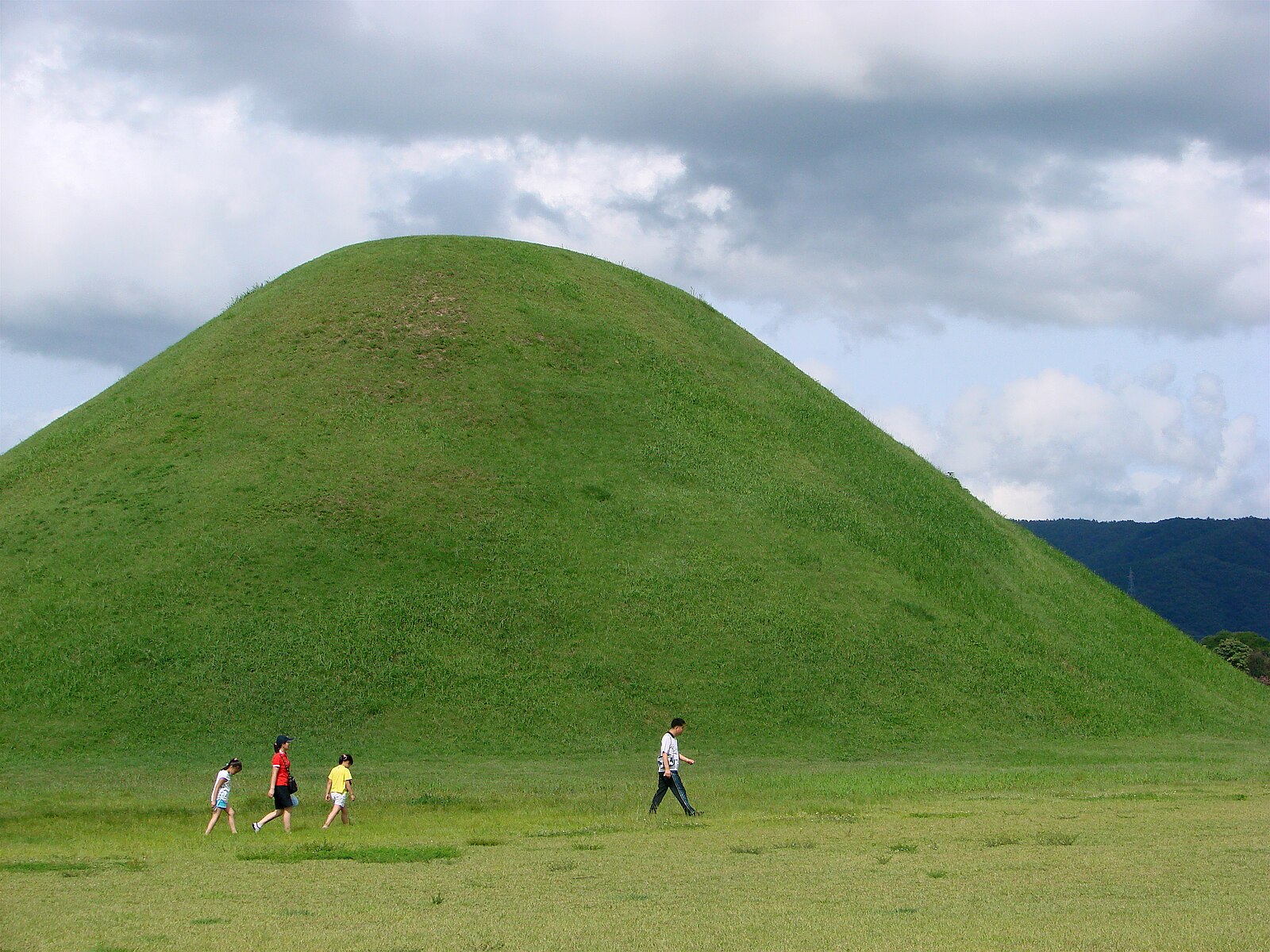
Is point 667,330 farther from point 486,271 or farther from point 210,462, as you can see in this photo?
point 210,462

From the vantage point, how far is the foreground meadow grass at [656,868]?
13.8 metres

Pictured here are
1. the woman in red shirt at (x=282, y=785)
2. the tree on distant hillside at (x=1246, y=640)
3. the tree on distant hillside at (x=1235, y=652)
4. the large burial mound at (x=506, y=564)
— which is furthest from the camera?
the tree on distant hillside at (x=1246, y=640)

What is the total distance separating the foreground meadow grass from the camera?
1384 cm

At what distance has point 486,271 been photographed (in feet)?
244

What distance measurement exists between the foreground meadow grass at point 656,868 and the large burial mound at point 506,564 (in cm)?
1002

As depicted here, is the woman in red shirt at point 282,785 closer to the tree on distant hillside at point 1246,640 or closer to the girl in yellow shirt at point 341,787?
the girl in yellow shirt at point 341,787

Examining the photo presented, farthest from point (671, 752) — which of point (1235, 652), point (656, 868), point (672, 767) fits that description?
point (1235, 652)

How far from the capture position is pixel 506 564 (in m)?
52.5

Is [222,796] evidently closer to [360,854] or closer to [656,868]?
[360,854]

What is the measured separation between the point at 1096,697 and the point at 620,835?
124 ft

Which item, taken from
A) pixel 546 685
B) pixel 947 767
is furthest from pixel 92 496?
pixel 947 767

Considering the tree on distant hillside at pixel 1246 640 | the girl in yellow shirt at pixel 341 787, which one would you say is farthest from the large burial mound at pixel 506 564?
the tree on distant hillside at pixel 1246 640

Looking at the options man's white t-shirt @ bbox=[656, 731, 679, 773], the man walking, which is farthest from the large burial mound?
man's white t-shirt @ bbox=[656, 731, 679, 773]

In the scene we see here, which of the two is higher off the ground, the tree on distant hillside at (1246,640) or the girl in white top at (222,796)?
the tree on distant hillside at (1246,640)
